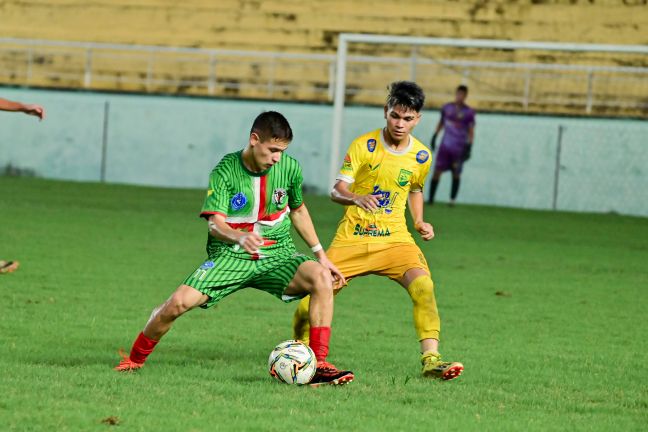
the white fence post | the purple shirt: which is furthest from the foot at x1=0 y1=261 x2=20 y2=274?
the white fence post

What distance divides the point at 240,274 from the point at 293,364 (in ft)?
2.09

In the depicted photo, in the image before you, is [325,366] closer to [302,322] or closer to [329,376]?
[329,376]

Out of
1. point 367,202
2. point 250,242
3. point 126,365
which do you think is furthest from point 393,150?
point 126,365

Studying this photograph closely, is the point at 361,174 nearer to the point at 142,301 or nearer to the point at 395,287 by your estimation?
the point at 142,301

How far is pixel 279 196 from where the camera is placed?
7.14 m

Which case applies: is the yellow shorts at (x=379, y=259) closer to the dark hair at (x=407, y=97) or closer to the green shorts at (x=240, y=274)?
the green shorts at (x=240, y=274)

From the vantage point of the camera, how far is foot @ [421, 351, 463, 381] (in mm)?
6945

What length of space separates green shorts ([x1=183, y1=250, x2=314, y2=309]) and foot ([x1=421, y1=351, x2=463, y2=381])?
763 mm

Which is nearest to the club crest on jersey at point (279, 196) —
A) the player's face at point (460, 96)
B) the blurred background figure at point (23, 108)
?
the blurred background figure at point (23, 108)

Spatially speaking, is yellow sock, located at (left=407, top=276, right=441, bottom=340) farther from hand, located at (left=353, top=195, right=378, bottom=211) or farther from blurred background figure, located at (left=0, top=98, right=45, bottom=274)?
blurred background figure, located at (left=0, top=98, right=45, bottom=274)

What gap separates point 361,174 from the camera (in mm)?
7992

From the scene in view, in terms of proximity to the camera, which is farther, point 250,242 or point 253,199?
point 253,199

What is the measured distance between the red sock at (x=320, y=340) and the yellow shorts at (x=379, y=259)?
754 millimetres

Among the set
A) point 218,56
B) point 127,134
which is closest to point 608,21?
point 218,56
